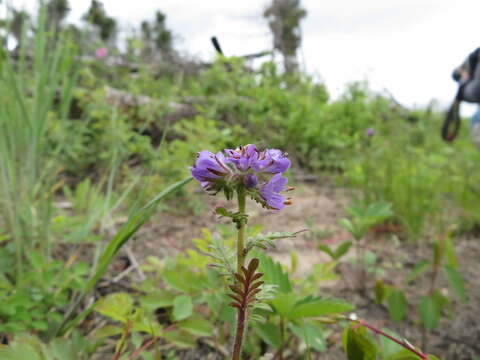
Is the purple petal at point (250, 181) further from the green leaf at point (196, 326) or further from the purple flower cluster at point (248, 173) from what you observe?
the green leaf at point (196, 326)

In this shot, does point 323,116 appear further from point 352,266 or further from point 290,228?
point 352,266

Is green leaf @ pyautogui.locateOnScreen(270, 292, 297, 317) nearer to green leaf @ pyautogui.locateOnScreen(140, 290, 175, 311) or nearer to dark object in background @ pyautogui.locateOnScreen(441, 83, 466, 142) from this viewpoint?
green leaf @ pyautogui.locateOnScreen(140, 290, 175, 311)

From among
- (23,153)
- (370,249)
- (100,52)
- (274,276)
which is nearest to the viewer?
(274,276)

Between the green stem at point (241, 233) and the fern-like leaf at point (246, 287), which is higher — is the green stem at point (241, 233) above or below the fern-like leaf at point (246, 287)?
above

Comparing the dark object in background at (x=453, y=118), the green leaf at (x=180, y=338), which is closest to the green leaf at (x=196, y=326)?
the green leaf at (x=180, y=338)

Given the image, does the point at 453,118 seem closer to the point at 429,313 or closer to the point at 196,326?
the point at 429,313

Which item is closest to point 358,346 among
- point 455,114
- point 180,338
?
point 180,338

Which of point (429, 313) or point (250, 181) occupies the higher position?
point (250, 181)
